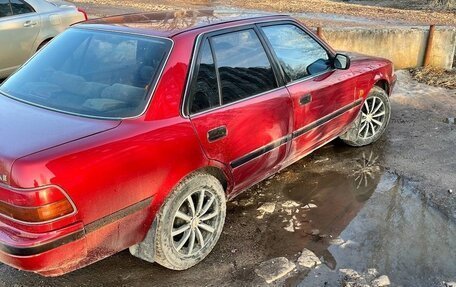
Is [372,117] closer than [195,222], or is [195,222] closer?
[195,222]

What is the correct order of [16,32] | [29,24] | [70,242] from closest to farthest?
[70,242] → [16,32] → [29,24]

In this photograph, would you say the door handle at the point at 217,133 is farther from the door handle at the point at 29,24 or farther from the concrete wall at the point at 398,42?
the concrete wall at the point at 398,42

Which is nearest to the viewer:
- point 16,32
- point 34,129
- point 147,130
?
point 34,129

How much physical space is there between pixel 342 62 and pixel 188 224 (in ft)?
7.55

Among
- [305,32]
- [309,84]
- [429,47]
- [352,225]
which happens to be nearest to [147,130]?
[309,84]

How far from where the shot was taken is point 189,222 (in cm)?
324

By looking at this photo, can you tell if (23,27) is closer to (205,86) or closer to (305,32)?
(305,32)

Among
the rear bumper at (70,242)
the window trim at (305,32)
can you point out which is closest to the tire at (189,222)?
the rear bumper at (70,242)

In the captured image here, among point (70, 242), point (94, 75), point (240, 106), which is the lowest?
point (70, 242)

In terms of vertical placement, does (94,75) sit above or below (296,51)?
above

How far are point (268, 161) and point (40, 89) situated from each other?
6.00 ft

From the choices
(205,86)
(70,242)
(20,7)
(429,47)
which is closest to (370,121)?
(205,86)

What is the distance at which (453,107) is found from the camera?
6824 mm

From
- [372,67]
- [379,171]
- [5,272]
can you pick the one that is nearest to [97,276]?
[5,272]
